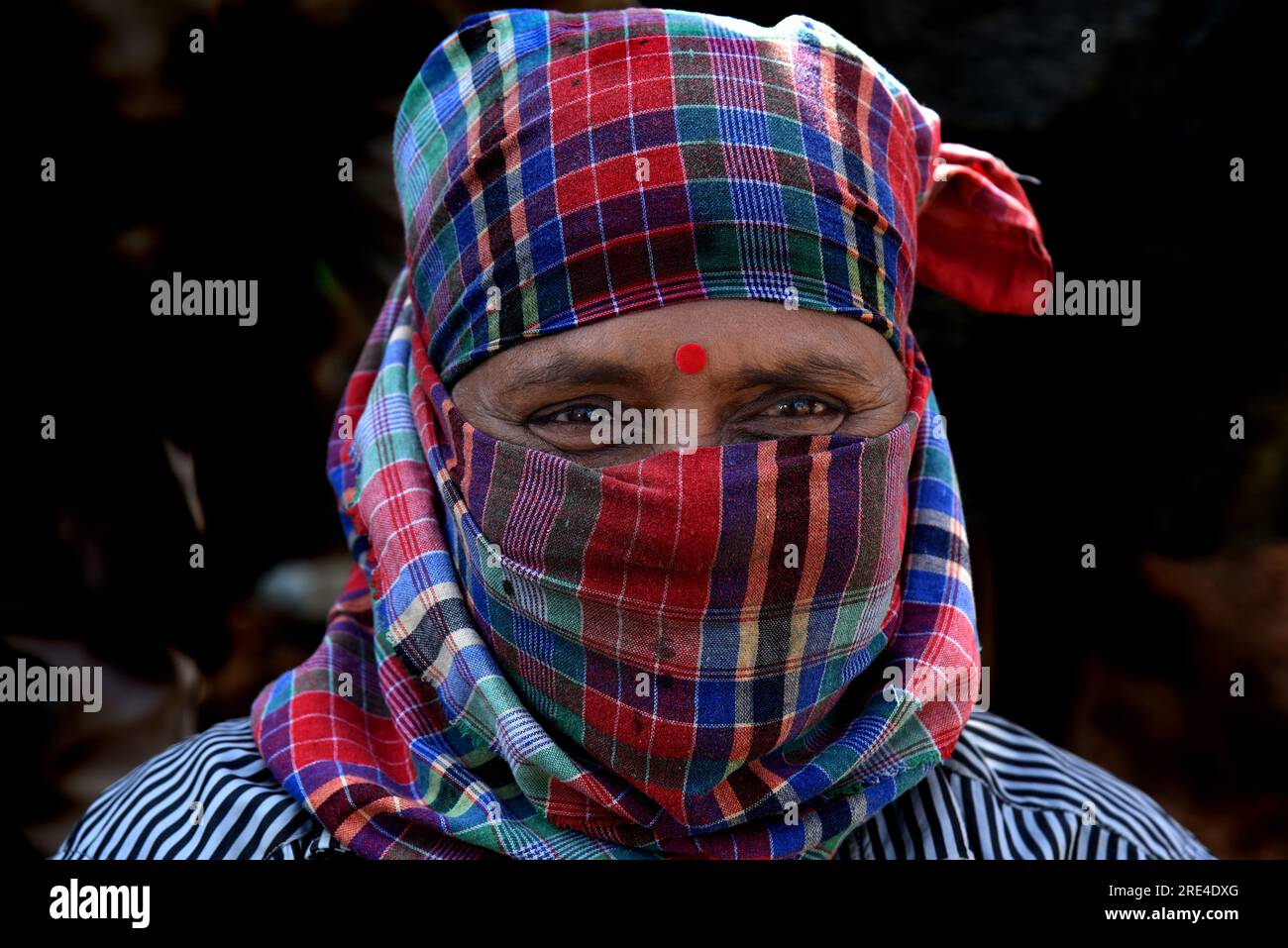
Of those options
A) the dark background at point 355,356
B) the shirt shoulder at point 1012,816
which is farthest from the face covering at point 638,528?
the dark background at point 355,356

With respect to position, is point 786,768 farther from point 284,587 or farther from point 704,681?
point 284,587

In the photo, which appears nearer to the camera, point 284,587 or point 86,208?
point 86,208

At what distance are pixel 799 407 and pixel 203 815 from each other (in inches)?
40.4

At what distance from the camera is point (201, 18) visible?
7.90 feet

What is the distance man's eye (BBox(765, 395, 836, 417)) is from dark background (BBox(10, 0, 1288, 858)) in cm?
117

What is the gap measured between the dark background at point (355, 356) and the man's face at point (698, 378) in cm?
114

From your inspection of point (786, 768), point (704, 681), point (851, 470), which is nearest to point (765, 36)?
point (851, 470)

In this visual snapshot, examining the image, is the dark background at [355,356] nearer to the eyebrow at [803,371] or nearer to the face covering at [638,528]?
the face covering at [638,528]

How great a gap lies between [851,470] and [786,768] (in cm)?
41

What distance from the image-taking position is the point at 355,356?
2721 millimetres

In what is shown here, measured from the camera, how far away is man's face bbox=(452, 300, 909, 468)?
1378 mm

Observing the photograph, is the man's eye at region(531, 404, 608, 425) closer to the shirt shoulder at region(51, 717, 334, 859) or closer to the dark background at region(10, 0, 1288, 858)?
the shirt shoulder at region(51, 717, 334, 859)

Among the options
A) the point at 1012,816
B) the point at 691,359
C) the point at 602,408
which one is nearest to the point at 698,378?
the point at 691,359

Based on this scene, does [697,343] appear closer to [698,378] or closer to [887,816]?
[698,378]
